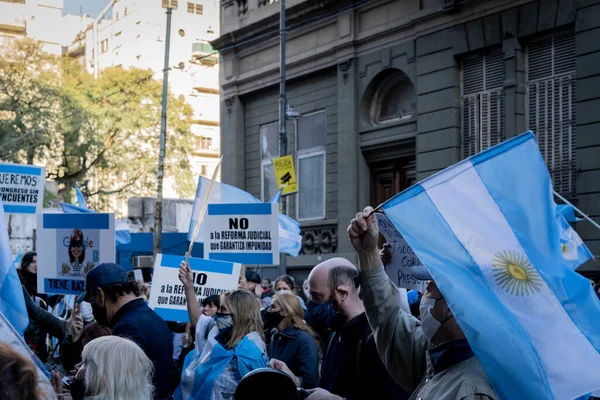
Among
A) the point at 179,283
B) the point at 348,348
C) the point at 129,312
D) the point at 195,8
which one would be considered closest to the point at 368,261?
the point at 348,348

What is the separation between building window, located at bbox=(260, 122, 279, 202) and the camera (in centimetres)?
2597

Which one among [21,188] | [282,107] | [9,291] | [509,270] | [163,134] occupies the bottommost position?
[9,291]

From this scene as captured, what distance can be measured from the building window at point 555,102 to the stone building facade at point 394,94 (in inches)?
1.0

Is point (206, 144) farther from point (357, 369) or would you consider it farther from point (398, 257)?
point (357, 369)

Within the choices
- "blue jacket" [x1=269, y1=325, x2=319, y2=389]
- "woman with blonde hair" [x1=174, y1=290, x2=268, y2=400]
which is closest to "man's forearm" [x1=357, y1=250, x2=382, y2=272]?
"woman with blonde hair" [x1=174, y1=290, x2=268, y2=400]

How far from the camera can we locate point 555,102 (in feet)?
58.6

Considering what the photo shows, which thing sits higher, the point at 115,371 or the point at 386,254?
the point at 386,254

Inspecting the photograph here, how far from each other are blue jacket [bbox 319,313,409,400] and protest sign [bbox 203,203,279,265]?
5903 mm

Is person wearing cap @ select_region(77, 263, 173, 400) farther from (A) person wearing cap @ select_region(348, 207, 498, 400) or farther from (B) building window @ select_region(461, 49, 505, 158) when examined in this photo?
(B) building window @ select_region(461, 49, 505, 158)

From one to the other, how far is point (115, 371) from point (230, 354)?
2.42 m

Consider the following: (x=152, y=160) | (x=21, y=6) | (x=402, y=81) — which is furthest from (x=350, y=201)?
(x=21, y=6)

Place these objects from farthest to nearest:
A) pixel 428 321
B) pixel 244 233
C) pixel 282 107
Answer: pixel 282 107 < pixel 244 233 < pixel 428 321

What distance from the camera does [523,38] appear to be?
18359mm

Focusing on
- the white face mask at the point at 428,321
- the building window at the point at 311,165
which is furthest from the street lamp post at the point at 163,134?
the white face mask at the point at 428,321
